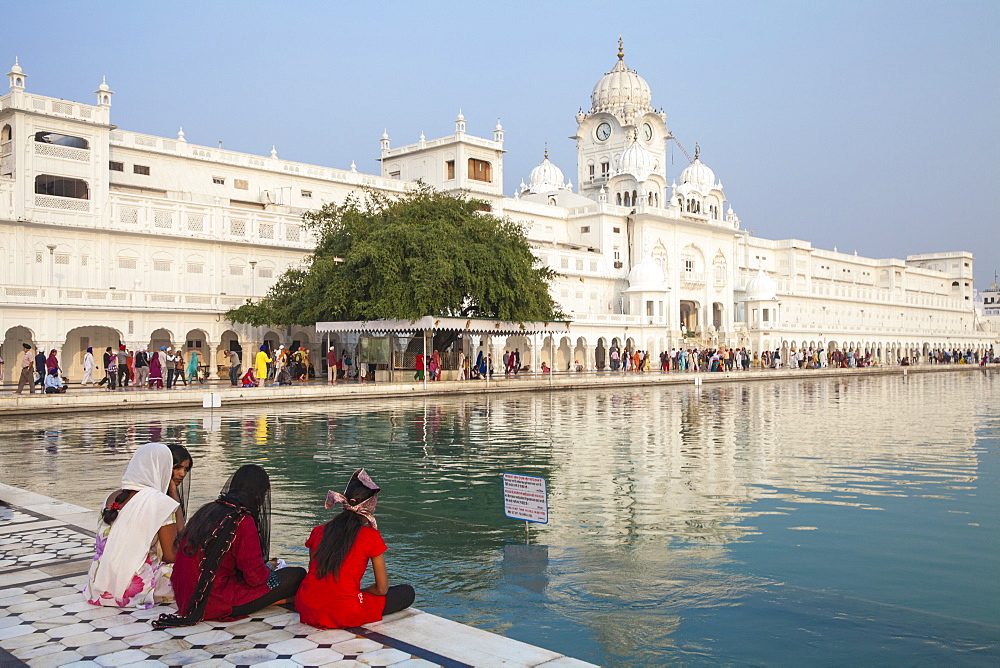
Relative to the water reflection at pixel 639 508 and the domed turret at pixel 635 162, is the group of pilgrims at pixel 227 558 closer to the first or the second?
the water reflection at pixel 639 508

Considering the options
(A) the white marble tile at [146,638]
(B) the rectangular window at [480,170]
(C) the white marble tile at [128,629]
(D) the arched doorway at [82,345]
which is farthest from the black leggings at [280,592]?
(B) the rectangular window at [480,170]

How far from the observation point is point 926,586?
7.01 meters

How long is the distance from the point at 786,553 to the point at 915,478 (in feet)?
16.6

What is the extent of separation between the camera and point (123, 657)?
4.75m

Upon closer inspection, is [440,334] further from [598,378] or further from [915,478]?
[915,478]

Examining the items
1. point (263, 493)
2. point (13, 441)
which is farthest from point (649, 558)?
point (13, 441)

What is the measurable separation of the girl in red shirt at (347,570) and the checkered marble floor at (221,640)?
9cm

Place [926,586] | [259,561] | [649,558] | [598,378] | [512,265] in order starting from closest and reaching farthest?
[259,561]
[926,586]
[649,558]
[512,265]
[598,378]

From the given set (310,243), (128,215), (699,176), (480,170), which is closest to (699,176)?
(699,176)

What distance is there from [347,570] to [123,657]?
1.27 meters

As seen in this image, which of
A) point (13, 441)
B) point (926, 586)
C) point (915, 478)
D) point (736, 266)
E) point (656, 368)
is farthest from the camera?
point (736, 266)

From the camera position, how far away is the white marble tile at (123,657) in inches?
184

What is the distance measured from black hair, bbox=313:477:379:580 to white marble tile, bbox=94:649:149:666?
103 centimetres

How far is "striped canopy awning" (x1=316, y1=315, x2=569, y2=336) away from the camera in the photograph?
3156cm
